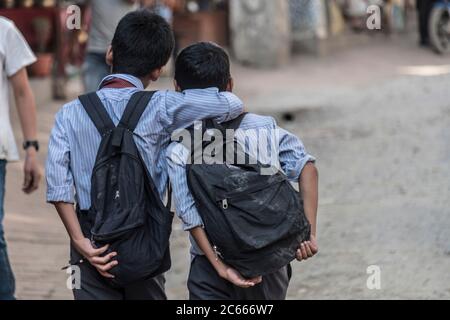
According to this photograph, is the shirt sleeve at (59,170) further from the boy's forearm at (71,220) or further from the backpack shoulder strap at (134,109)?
the backpack shoulder strap at (134,109)

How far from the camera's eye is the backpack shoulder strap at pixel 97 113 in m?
3.16

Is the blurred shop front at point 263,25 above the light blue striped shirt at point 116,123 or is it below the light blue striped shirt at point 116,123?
below

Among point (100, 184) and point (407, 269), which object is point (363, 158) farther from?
point (100, 184)

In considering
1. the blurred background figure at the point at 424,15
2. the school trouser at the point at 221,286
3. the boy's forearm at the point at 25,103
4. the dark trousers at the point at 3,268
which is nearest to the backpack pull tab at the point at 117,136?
the school trouser at the point at 221,286

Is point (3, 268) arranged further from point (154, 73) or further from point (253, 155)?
point (253, 155)

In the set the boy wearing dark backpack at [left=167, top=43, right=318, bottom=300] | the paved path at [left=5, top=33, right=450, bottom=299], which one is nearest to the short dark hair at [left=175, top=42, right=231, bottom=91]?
the boy wearing dark backpack at [left=167, top=43, right=318, bottom=300]

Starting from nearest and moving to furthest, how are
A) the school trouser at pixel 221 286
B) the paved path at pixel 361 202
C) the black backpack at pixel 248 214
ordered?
the black backpack at pixel 248 214, the school trouser at pixel 221 286, the paved path at pixel 361 202

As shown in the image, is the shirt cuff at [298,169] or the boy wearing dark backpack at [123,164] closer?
the boy wearing dark backpack at [123,164]

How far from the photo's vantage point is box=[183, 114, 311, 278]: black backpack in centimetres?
297

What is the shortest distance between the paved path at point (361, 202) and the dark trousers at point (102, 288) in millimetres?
1913

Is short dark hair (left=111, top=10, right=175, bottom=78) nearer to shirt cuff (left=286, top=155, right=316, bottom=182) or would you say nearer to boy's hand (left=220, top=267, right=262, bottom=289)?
shirt cuff (left=286, top=155, right=316, bottom=182)

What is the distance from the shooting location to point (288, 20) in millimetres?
18156

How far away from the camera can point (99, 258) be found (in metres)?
3.12

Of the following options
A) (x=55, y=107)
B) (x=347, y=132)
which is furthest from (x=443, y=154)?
(x=55, y=107)
